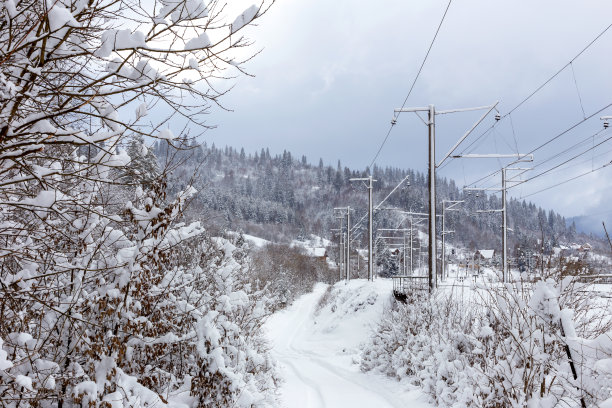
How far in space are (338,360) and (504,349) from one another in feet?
40.4

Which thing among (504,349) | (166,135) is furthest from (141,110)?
(504,349)

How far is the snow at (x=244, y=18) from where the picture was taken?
2.59 meters

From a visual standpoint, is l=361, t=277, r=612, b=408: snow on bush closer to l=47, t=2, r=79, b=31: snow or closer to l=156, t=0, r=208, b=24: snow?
l=156, t=0, r=208, b=24: snow

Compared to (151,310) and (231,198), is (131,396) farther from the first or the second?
(231,198)

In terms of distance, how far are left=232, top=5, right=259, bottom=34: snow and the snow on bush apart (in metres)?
3.34

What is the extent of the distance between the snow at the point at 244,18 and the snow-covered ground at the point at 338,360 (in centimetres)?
863

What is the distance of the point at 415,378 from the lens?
10125mm

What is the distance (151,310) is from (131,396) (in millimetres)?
1357

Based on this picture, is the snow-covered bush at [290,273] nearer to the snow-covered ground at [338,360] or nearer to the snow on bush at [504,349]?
the snow-covered ground at [338,360]

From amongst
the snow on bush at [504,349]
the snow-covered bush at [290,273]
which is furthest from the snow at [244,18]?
the snow-covered bush at [290,273]

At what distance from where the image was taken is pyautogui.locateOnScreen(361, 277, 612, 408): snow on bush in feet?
11.1

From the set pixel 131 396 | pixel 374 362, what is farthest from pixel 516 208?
pixel 131 396

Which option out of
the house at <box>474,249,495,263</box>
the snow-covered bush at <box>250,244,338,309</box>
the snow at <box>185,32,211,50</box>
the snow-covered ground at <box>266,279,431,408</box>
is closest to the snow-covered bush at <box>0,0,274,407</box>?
the snow at <box>185,32,211,50</box>

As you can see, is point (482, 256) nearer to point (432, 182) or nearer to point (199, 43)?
point (432, 182)
